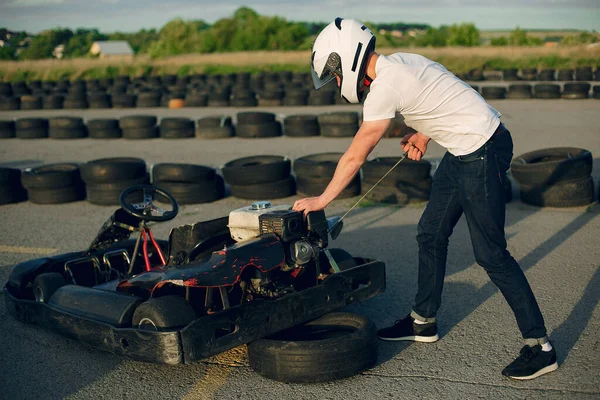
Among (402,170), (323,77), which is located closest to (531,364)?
(323,77)

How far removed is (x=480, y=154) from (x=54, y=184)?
665 cm

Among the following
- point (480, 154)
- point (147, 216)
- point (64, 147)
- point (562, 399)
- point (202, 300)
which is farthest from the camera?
point (64, 147)

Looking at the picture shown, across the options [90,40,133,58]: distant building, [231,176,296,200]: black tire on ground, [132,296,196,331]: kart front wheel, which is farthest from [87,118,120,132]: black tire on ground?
[90,40,133,58]: distant building

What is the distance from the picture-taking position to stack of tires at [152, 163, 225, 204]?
8.34m

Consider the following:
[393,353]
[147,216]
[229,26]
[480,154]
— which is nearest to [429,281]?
[393,353]

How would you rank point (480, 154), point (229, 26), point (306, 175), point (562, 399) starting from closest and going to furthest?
point (562, 399), point (480, 154), point (306, 175), point (229, 26)

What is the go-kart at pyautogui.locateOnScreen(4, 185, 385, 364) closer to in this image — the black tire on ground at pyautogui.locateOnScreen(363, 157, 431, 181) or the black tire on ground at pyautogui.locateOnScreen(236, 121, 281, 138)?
the black tire on ground at pyautogui.locateOnScreen(363, 157, 431, 181)

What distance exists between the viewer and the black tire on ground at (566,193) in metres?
7.39

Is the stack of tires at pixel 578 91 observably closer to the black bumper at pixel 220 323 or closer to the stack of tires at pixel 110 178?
the stack of tires at pixel 110 178

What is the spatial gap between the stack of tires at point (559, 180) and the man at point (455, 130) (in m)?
4.00

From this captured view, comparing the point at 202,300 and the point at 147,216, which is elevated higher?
the point at 147,216

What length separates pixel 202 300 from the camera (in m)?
4.04

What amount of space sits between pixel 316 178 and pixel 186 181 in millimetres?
1670

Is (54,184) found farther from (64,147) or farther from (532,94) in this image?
(532,94)
